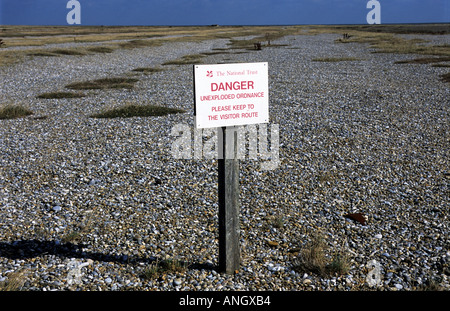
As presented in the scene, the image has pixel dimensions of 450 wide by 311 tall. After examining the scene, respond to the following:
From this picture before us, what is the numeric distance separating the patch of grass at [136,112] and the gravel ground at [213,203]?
2.43 feet

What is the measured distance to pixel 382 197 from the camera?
365 inches

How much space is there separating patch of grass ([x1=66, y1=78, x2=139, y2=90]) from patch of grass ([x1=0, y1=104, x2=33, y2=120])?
7931mm

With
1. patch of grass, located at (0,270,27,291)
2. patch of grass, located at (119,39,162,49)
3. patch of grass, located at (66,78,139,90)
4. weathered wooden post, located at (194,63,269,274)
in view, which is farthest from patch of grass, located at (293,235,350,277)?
patch of grass, located at (119,39,162,49)

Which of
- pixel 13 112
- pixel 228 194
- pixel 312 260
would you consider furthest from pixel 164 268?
pixel 13 112

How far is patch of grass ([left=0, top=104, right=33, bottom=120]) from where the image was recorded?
1833 centimetres

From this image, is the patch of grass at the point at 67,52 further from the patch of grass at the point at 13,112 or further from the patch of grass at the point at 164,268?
the patch of grass at the point at 164,268

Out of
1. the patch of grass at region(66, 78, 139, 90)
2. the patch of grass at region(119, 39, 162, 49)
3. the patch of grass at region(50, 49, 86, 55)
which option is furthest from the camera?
the patch of grass at region(119, 39, 162, 49)

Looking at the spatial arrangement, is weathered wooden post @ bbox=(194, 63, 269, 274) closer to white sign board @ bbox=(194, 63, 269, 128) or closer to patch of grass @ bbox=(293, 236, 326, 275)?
white sign board @ bbox=(194, 63, 269, 128)

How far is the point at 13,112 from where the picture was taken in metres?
18.7

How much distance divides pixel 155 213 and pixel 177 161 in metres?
3.59

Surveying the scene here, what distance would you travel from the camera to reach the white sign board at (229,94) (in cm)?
550

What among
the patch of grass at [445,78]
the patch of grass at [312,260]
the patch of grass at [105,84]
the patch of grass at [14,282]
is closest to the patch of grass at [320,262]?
the patch of grass at [312,260]

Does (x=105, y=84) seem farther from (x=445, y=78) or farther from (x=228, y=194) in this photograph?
A: (x=228, y=194)
